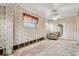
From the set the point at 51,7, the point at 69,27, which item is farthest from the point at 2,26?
the point at 69,27

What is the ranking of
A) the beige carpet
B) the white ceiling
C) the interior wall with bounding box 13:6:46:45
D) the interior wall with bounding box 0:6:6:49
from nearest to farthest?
the interior wall with bounding box 0:6:6:49, the beige carpet, the white ceiling, the interior wall with bounding box 13:6:46:45

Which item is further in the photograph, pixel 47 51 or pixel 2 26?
pixel 47 51

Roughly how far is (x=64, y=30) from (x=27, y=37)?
14.6 feet

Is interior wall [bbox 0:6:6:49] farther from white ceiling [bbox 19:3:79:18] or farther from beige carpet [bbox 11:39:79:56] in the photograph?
white ceiling [bbox 19:3:79:18]

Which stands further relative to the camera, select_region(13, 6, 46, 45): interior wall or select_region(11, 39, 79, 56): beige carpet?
select_region(13, 6, 46, 45): interior wall

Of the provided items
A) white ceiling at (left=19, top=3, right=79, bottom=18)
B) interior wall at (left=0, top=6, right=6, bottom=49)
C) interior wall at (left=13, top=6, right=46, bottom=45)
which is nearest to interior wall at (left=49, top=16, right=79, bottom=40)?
white ceiling at (left=19, top=3, right=79, bottom=18)

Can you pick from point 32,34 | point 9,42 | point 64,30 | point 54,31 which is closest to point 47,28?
point 54,31

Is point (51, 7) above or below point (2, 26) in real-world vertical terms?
above

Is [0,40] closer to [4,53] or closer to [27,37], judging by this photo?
[4,53]

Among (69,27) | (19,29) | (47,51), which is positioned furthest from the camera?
(69,27)

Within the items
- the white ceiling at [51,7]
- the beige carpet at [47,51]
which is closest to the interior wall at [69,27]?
the white ceiling at [51,7]

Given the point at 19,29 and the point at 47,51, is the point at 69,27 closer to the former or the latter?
the point at 47,51

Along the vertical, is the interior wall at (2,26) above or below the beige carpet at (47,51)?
above

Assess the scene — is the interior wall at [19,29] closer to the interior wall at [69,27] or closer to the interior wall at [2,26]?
the interior wall at [2,26]
